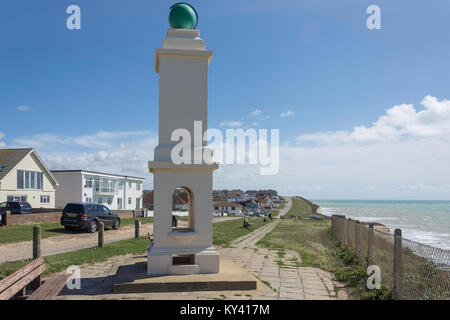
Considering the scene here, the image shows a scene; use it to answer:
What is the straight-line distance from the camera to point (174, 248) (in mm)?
8125

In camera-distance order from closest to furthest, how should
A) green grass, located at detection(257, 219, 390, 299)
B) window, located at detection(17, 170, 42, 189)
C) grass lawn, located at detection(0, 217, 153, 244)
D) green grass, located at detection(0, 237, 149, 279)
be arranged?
green grass, located at detection(257, 219, 390, 299) < green grass, located at detection(0, 237, 149, 279) < grass lawn, located at detection(0, 217, 153, 244) < window, located at detection(17, 170, 42, 189)

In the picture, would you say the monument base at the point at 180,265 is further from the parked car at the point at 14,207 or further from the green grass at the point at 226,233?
the parked car at the point at 14,207

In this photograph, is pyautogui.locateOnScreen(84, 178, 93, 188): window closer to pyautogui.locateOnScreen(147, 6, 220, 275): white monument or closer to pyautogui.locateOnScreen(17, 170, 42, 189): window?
pyautogui.locateOnScreen(17, 170, 42, 189): window

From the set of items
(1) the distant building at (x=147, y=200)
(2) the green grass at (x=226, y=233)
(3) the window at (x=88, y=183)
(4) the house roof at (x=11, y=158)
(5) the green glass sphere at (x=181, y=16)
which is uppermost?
(5) the green glass sphere at (x=181, y=16)

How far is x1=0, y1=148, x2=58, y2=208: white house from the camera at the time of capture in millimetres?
27438

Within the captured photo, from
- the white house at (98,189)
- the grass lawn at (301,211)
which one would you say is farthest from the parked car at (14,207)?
the grass lawn at (301,211)

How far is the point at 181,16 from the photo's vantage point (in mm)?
8750

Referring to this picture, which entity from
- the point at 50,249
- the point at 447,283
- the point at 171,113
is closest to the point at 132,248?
the point at 50,249

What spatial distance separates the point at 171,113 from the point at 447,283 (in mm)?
6401

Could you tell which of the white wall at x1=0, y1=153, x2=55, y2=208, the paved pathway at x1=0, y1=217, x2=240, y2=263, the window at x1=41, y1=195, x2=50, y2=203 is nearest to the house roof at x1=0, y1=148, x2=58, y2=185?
the white wall at x1=0, y1=153, x2=55, y2=208

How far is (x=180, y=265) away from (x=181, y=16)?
5.99 m

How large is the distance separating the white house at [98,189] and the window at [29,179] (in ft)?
17.8

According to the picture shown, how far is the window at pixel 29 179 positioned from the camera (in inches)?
1134

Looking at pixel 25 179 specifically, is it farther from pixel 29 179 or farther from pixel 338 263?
pixel 338 263
